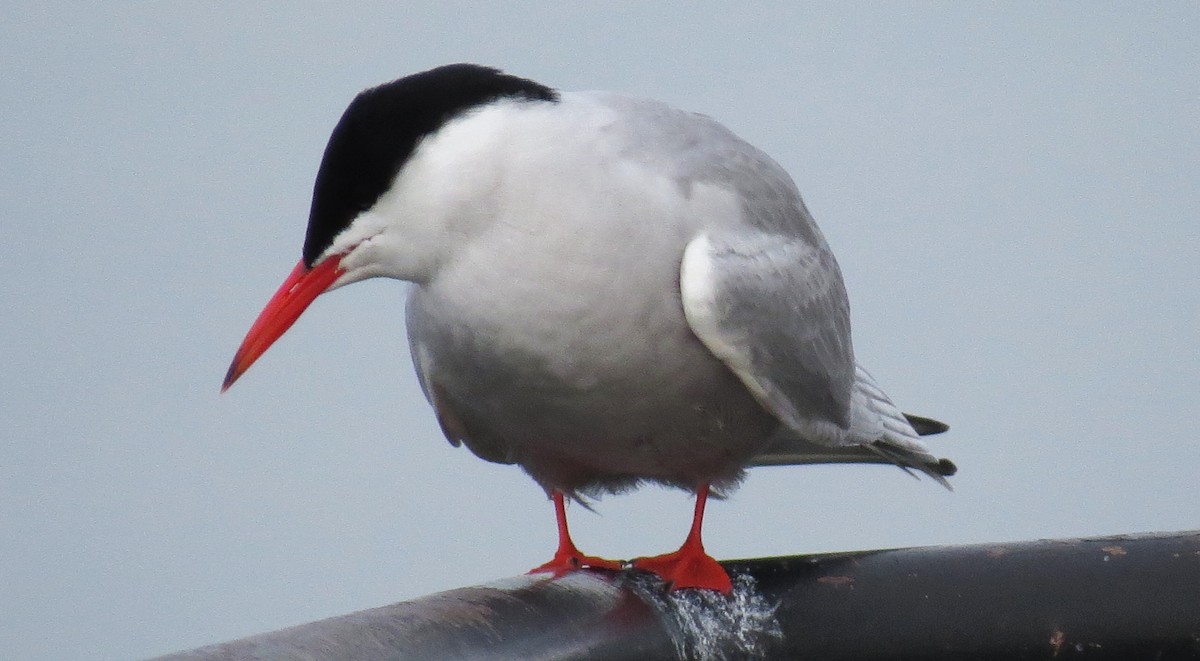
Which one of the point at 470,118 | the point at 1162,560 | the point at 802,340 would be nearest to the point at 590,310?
the point at 470,118

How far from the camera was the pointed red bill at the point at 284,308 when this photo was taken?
221 cm

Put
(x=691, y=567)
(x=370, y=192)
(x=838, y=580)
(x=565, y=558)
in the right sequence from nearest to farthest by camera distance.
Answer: (x=370, y=192)
(x=838, y=580)
(x=691, y=567)
(x=565, y=558)

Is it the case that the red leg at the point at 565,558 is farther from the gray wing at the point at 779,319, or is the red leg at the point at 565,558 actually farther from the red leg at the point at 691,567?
the gray wing at the point at 779,319

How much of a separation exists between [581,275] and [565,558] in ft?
1.98

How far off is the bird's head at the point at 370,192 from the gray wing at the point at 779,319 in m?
0.36

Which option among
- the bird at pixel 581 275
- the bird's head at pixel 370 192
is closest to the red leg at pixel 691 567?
the bird at pixel 581 275

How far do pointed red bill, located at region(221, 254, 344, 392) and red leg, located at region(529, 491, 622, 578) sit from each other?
0.51 m

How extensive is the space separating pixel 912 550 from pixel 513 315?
607mm

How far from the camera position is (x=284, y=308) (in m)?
2.23

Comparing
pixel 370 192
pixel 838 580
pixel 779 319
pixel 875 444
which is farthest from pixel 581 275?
pixel 875 444

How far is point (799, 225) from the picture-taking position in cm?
274

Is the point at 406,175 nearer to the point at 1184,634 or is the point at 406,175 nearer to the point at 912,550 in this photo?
the point at 912,550

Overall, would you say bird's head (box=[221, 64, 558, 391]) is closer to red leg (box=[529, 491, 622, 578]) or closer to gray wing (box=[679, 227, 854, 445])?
gray wing (box=[679, 227, 854, 445])

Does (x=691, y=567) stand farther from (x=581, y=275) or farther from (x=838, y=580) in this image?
(x=581, y=275)
